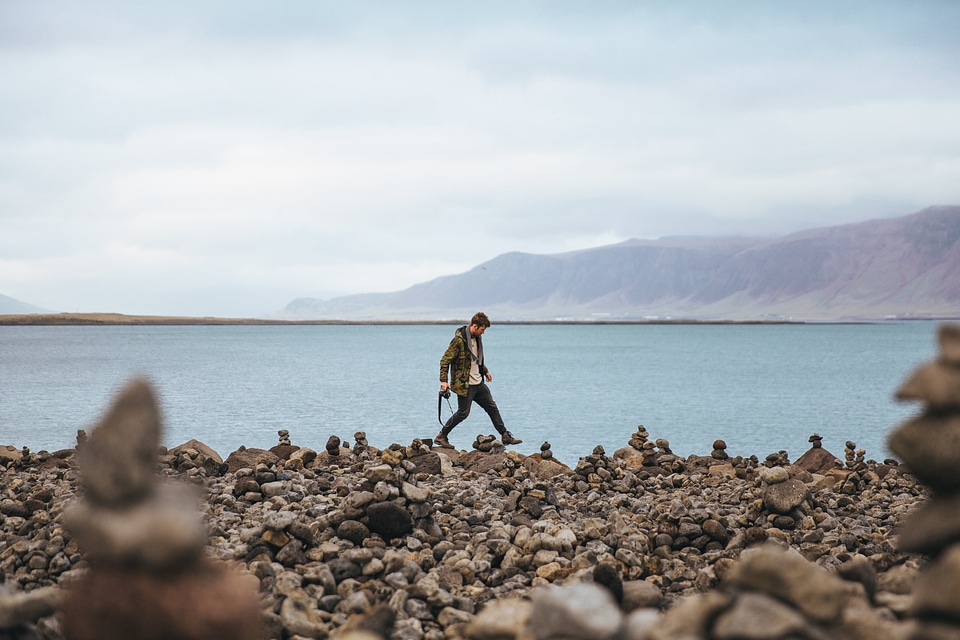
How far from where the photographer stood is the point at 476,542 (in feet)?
25.3

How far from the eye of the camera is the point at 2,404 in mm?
45656

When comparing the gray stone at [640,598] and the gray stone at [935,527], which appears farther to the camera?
the gray stone at [640,598]

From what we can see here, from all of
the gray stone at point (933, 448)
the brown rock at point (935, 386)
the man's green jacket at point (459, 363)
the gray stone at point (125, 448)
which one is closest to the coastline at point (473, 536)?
the gray stone at point (933, 448)

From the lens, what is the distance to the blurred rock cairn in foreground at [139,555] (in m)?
3.45

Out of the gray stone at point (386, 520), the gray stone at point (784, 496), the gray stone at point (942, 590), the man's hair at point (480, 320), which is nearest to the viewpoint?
the gray stone at point (942, 590)

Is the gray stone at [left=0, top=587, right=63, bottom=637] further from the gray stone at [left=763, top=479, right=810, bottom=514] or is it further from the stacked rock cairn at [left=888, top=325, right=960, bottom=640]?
the gray stone at [left=763, top=479, right=810, bottom=514]

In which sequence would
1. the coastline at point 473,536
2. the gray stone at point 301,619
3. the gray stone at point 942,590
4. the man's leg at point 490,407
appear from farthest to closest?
1. the man's leg at point 490,407
2. the coastline at point 473,536
3. the gray stone at point 301,619
4. the gray stone at point 942,590

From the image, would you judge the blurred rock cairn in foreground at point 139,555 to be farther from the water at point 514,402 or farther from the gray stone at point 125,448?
the water at point 514,402

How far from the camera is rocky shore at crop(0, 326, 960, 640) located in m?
3.47

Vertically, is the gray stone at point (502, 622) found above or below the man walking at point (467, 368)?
A: below

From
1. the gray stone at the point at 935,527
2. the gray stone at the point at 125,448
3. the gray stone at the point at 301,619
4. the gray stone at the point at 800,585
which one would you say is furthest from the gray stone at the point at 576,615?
the gray stone at the point at 301,619

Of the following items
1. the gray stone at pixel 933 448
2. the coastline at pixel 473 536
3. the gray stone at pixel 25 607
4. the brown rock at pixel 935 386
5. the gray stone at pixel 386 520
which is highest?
the brown rock at pixel 935 386

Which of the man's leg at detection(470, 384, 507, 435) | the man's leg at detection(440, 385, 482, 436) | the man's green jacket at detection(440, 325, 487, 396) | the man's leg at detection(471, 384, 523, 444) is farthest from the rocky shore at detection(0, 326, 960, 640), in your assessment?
the man's green jacket at detection(440, 325, 487, 396)

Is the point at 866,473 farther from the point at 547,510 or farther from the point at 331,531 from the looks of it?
the point at 331,531
